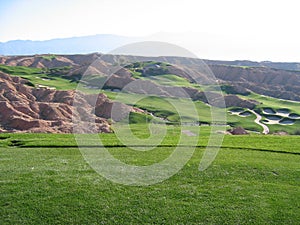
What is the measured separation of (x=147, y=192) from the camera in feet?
59.9

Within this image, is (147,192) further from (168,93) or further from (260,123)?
(168,93)

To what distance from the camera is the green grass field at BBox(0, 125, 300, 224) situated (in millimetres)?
16047

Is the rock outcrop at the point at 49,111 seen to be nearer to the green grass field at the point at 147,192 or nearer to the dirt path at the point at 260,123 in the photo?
the green grass field at the point at 147,192

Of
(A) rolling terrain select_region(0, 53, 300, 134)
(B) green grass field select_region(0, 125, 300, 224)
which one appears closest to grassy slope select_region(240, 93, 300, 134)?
(A) rolling terrain select_region(0, 53, 300, 134)

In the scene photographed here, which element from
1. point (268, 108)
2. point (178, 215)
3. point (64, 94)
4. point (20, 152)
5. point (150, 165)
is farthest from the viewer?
point (268, 108)

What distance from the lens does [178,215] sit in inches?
639

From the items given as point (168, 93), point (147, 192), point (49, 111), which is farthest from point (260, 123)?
point (147, 192)

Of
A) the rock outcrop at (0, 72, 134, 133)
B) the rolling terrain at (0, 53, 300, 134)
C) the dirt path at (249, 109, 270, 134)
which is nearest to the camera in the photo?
the rock outcrop at (0, 72, 134, 133)

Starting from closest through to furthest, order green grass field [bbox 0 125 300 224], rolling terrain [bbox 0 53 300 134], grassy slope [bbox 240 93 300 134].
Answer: green grass field [bbox 0 125 300 224] → grassy slope [bbox 240 93 300 134] → rolling terrain [bbox 0 53 300 134]

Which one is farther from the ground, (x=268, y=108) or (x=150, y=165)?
(x=150, y=165)

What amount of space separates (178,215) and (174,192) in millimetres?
2289

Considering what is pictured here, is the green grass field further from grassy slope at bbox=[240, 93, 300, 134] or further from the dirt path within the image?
grassy slope at bbox=[240, 93, 300, 134]

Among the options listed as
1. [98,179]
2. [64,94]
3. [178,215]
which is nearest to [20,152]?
[98,179]

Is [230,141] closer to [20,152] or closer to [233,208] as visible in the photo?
[233,208]
